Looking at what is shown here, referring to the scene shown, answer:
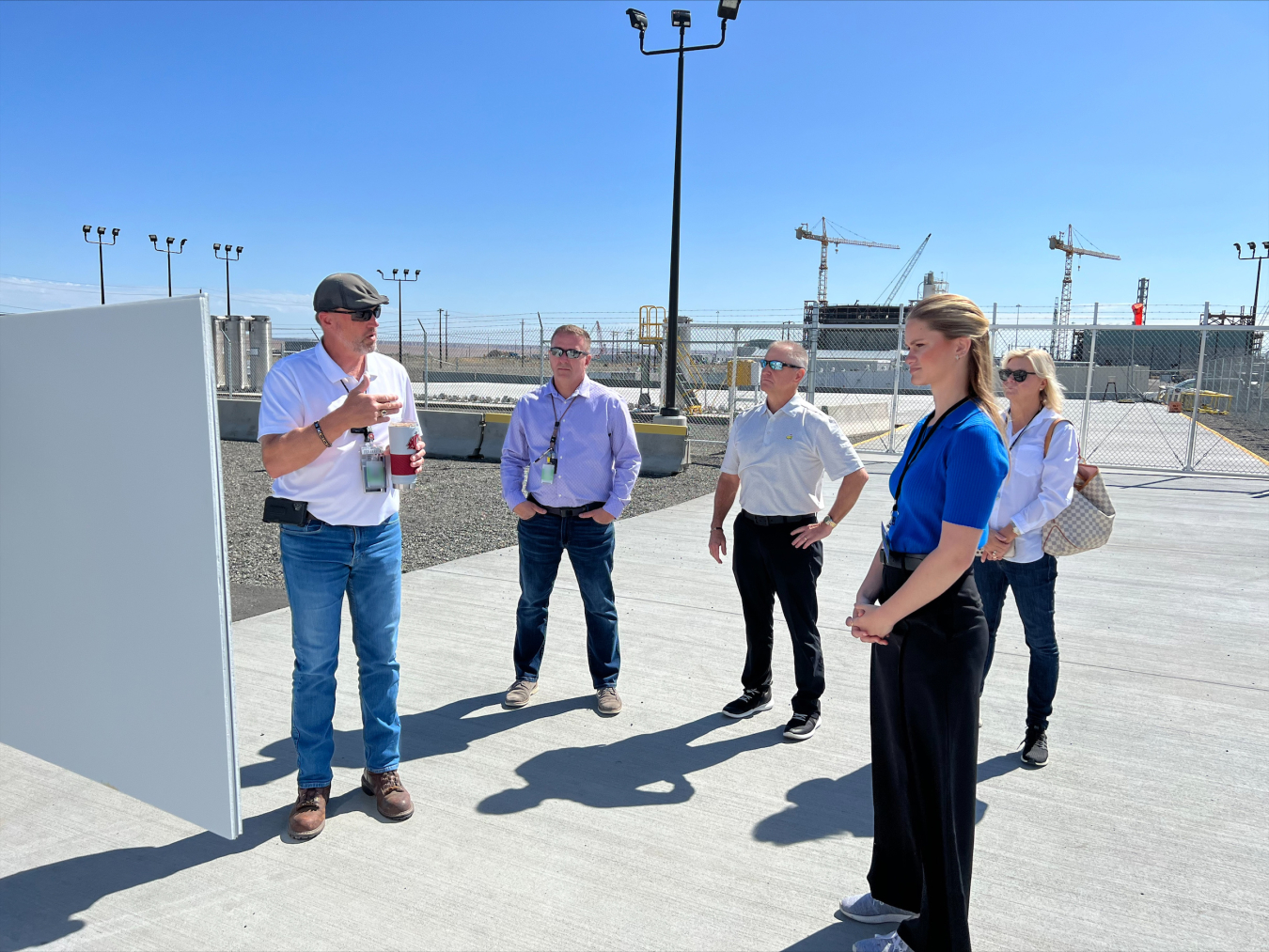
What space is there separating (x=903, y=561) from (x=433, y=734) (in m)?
2.44

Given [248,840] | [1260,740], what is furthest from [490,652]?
[1260,740]

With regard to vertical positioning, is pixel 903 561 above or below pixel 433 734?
above

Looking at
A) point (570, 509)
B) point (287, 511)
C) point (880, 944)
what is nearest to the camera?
point (880, 944)

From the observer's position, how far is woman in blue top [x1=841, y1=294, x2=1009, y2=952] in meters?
2.17

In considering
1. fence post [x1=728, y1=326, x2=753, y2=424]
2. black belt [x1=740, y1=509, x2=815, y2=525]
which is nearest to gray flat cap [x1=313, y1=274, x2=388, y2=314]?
black belt [x1=740, y1=509, x2=815, y2=525]

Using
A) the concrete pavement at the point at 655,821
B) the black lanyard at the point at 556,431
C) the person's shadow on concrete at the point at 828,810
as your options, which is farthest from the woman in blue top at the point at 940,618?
the black lanyard at the point at 556,431

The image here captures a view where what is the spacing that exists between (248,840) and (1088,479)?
3665 mm

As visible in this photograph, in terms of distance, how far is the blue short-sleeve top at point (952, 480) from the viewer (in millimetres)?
2121

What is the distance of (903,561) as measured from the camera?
7.68 feet

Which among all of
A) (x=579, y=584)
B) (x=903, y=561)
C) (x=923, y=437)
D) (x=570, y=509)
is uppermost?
(x=923, y=437)

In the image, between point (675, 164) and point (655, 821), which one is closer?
point (655, 821)

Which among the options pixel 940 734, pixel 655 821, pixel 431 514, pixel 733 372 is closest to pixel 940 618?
pixel 940 734

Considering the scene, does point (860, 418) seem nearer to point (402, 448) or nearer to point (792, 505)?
point (792, 505)

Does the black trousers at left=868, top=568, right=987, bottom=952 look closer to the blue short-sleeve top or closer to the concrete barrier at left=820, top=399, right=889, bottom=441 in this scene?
the blue short-sleeve top
